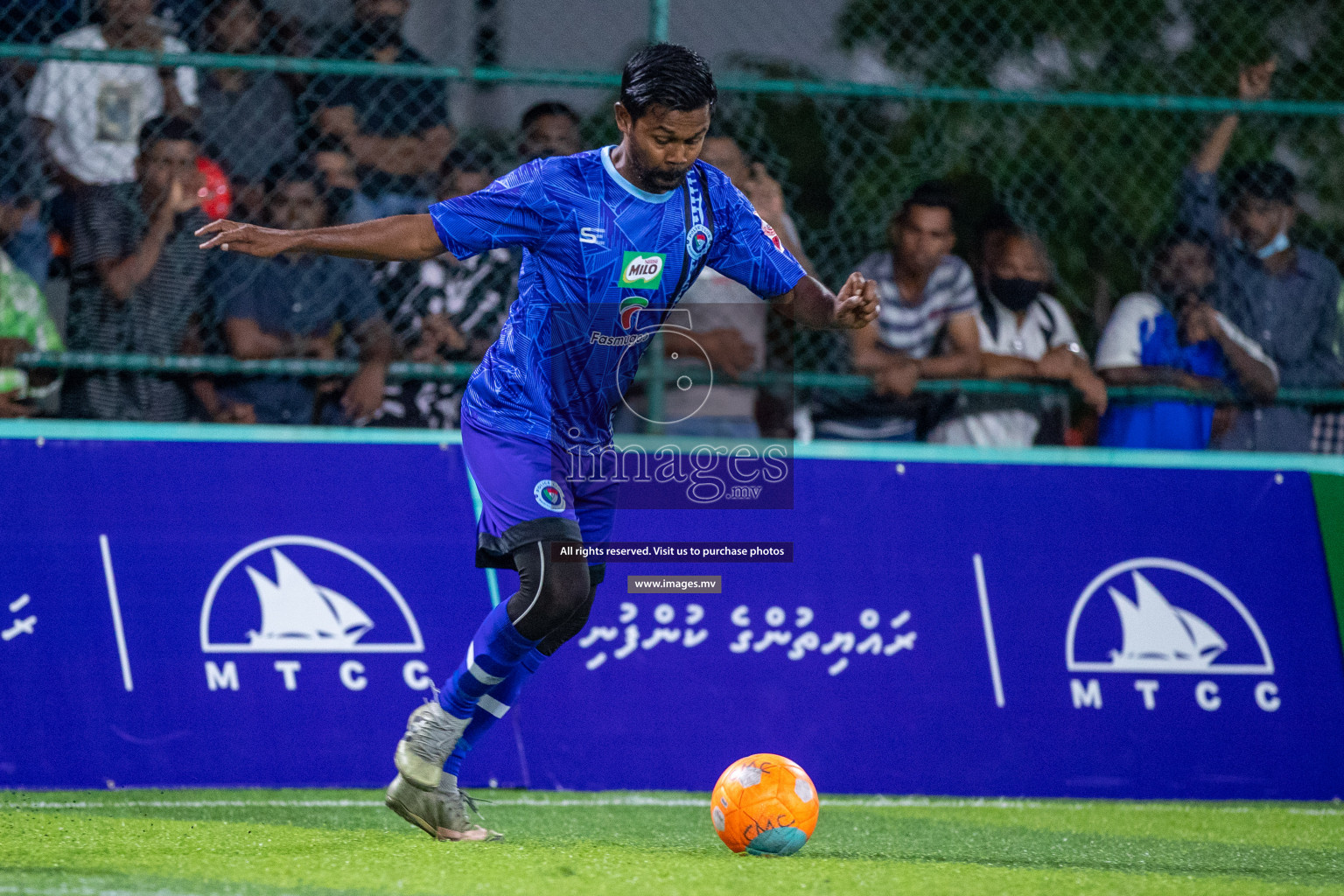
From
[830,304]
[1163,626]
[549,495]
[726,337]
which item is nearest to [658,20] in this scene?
[726,337]

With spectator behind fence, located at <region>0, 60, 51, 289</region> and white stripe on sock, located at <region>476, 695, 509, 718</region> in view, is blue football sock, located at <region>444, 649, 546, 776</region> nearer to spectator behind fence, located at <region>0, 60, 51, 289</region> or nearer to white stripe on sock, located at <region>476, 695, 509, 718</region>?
white stripe on sock, located at <region>476, 695, 509, 718</region>

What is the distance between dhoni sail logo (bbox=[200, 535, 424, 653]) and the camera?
6113mm

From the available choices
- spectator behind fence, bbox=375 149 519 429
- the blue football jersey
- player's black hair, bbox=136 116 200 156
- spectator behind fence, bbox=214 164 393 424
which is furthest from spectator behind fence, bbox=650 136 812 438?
player's black hair, bbox=136 116 200 156

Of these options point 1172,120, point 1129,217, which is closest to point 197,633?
point 1129,217

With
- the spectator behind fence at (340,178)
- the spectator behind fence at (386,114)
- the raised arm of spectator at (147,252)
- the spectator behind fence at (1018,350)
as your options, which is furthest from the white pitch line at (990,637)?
the raised arm of spectator at (147,252)

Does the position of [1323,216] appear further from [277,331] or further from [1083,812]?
[277,331]

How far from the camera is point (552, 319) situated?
185 inches

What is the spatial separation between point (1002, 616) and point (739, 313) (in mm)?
1784

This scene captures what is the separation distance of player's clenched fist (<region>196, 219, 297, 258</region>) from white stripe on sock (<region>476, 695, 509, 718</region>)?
1.56 meters

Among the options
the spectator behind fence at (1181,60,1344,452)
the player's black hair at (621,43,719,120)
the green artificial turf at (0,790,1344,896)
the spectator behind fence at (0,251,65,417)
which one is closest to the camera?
the green artificial turf at (0,790,1344,896)

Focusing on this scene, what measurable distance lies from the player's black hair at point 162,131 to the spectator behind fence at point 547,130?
146cm

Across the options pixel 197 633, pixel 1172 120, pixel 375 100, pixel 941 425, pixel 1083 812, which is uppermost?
pixel 375 100

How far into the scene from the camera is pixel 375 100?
669 cm

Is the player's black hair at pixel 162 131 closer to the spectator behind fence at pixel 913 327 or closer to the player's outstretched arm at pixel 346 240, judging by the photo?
the player's outstretched arm at pixel 346 240
